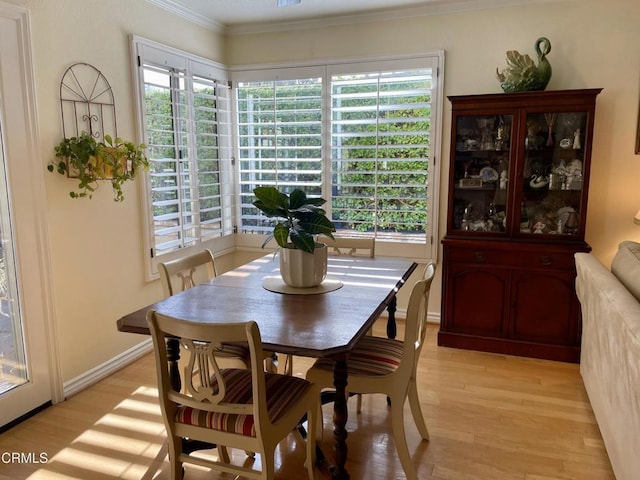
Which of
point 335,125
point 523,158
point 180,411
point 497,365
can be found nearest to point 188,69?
point 335,125

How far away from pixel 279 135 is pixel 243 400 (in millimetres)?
2916

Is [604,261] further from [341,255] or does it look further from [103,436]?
[103,436]

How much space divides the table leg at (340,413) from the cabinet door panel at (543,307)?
2.05 metres

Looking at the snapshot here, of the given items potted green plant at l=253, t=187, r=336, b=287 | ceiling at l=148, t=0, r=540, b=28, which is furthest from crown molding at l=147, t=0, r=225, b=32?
potted green plant at l=253, t=187, r=336, b=287

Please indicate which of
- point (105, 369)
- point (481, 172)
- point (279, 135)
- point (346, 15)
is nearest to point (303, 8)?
point (346, 15)

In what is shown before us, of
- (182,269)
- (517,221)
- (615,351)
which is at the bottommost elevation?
(615,351)

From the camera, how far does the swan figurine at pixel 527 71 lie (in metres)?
3.29

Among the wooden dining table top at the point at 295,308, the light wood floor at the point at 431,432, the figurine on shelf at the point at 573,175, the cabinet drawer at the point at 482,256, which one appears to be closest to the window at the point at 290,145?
the cabinet drawer at the point at 482,256

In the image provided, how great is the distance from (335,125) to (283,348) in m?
2.81

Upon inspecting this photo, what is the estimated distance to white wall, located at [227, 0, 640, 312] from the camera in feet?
11.0

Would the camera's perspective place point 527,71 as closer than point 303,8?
Yes

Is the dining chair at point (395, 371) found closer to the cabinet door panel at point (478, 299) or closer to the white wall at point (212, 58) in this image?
Result: the cabinet door panel at point (478, 299)

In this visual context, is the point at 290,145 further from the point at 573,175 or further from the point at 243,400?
the point at 243,400

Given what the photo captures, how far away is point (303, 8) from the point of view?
3.73 metres
